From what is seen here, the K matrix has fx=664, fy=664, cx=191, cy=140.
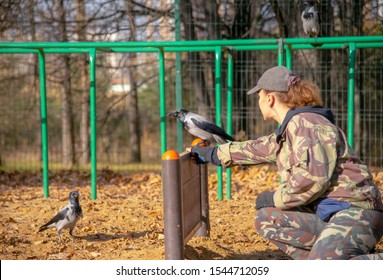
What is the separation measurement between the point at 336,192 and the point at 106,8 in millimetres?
8608

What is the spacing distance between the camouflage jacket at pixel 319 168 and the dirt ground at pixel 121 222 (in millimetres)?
1396

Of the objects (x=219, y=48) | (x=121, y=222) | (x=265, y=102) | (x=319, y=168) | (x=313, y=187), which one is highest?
(x=219, y=48)

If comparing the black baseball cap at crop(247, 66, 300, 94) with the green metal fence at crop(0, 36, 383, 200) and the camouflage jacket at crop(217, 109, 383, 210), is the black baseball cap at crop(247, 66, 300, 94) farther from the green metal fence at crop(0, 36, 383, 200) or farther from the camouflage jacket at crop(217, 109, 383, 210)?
the green metal fence at crop(0, 36, 383, 200)

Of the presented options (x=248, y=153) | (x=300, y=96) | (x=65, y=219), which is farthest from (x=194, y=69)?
(x=300, y=96)

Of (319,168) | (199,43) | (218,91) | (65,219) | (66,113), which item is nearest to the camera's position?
(319,168)

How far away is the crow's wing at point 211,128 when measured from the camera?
6.26 m

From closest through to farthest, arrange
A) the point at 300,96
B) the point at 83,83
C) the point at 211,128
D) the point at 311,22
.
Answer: the point at 300,96 < the point at 211,128 < the point at 311,22 < the point at 83,83

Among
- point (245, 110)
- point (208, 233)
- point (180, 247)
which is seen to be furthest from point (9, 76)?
point (180, 247)

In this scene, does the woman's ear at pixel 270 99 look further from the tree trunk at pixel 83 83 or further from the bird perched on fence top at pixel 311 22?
the tree trunk at pixel 83 83

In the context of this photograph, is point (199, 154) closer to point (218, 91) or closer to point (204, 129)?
point (204, 129)

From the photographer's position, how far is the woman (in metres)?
3.74

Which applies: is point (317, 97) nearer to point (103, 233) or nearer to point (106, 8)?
point (103, 233)

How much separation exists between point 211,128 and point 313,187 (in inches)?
104

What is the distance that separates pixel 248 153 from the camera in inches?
178
